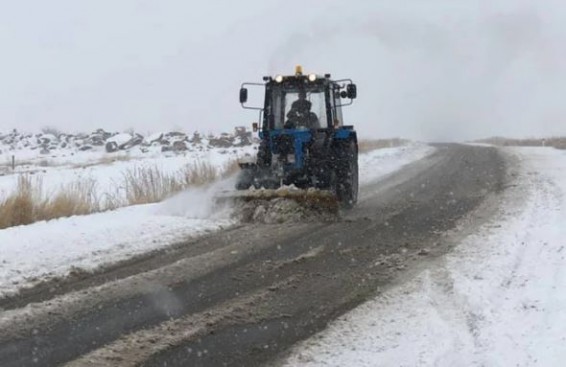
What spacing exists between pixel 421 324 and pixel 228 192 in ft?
20.2

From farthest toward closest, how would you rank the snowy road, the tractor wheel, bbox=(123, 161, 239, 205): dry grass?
1. bbox=(123, 161, 239, 205): dry grass
2. the tractor wheel
3. the snowy road

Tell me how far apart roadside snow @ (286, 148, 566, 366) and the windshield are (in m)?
4.92

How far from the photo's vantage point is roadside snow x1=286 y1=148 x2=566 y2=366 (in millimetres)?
3994

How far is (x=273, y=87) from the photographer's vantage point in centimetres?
1166

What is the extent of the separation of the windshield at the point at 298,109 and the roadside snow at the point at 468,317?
4918 millimetres

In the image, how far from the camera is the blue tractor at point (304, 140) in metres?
11.0

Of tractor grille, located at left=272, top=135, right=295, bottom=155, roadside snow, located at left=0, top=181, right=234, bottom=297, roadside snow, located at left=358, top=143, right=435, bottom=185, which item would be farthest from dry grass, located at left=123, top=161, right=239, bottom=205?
roadside snow, located at left=358, top=143, right=435, bottom=185

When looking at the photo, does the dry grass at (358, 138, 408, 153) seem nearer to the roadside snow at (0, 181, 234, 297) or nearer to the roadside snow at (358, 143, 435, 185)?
the roadside snow at (358, 143, 435, 185)

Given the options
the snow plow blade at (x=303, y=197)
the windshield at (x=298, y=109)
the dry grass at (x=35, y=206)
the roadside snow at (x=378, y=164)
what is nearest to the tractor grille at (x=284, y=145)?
the windshield at (x=298, y=109)

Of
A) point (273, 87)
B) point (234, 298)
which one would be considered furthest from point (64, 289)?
point (273, 87)

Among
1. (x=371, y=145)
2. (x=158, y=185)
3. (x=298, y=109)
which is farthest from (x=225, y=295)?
(x=371, y=145)

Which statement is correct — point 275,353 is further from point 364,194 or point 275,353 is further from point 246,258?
point 364,194

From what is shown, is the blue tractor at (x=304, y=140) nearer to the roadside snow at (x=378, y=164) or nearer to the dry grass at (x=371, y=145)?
the roadside snow at (x=378, y=164)

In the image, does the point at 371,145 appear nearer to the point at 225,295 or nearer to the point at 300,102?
the point at 300,102
